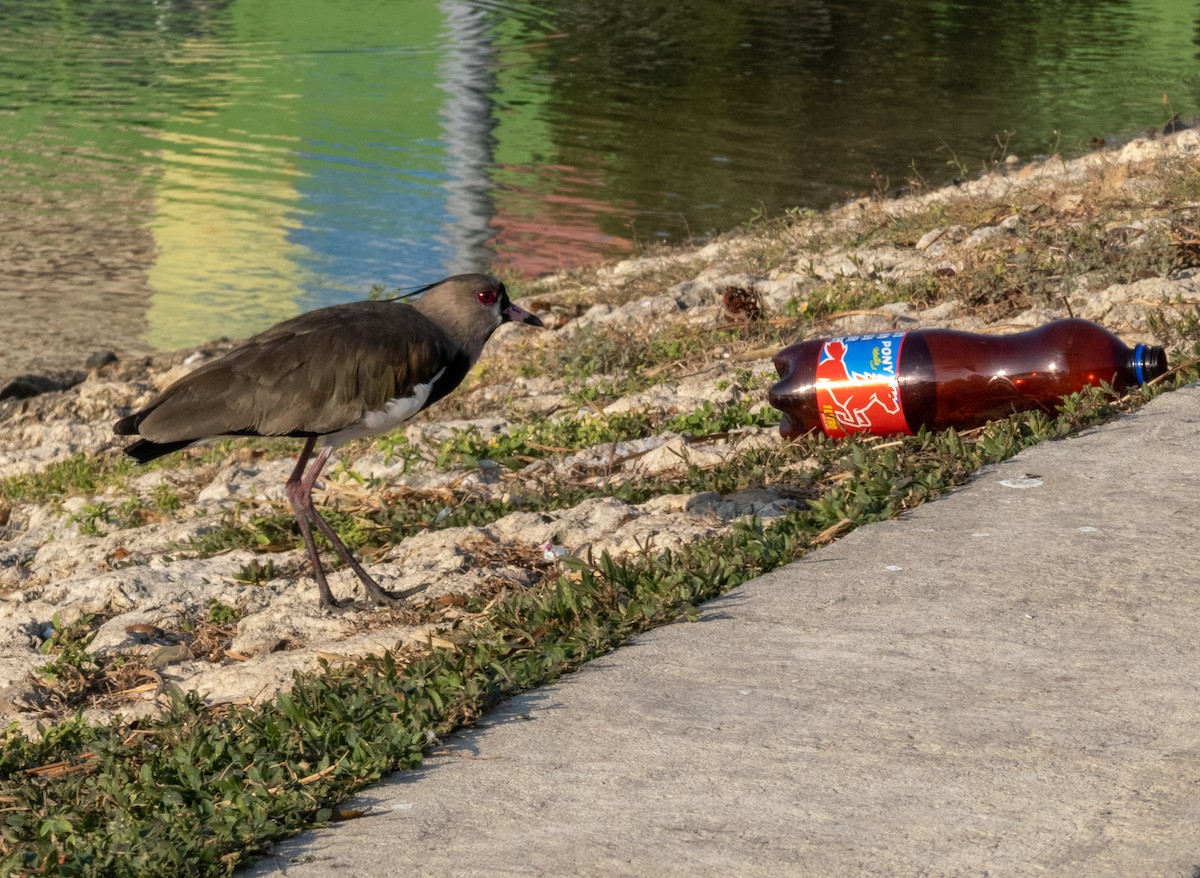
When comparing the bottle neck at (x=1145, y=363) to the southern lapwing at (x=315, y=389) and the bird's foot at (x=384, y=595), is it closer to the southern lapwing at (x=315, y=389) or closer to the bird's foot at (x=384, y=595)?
the southern lapwing at (x=315, y=389)

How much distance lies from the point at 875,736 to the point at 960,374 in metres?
2.80

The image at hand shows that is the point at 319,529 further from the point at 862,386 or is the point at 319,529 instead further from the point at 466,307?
the point at 862,386

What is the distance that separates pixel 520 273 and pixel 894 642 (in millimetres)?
10714

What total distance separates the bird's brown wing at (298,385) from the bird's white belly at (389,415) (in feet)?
0.08

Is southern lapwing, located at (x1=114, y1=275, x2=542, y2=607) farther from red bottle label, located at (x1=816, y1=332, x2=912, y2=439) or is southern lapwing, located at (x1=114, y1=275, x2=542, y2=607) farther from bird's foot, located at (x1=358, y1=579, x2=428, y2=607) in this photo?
red bottle label, located at (x1=816, y1=332, x2=912, y2=439)

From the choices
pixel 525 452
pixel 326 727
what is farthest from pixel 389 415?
pixel 525 452

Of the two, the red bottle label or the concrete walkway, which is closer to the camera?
the concrete walkway

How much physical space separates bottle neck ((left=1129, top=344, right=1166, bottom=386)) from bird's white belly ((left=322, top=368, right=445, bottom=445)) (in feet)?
9.69

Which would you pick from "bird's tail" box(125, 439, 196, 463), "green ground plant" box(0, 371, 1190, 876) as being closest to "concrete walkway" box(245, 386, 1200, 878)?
"green ground plant" box(0, 371, 1190, 876)

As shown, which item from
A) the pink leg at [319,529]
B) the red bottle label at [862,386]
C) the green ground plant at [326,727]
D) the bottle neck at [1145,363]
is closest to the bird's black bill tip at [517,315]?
the pink leg at [319,529]

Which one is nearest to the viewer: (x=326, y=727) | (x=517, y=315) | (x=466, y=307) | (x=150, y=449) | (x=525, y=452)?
(x=326, y=727)

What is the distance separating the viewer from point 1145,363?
20.8 feet

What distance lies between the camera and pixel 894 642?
4363mm

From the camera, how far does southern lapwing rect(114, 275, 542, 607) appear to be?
5.65 metres
